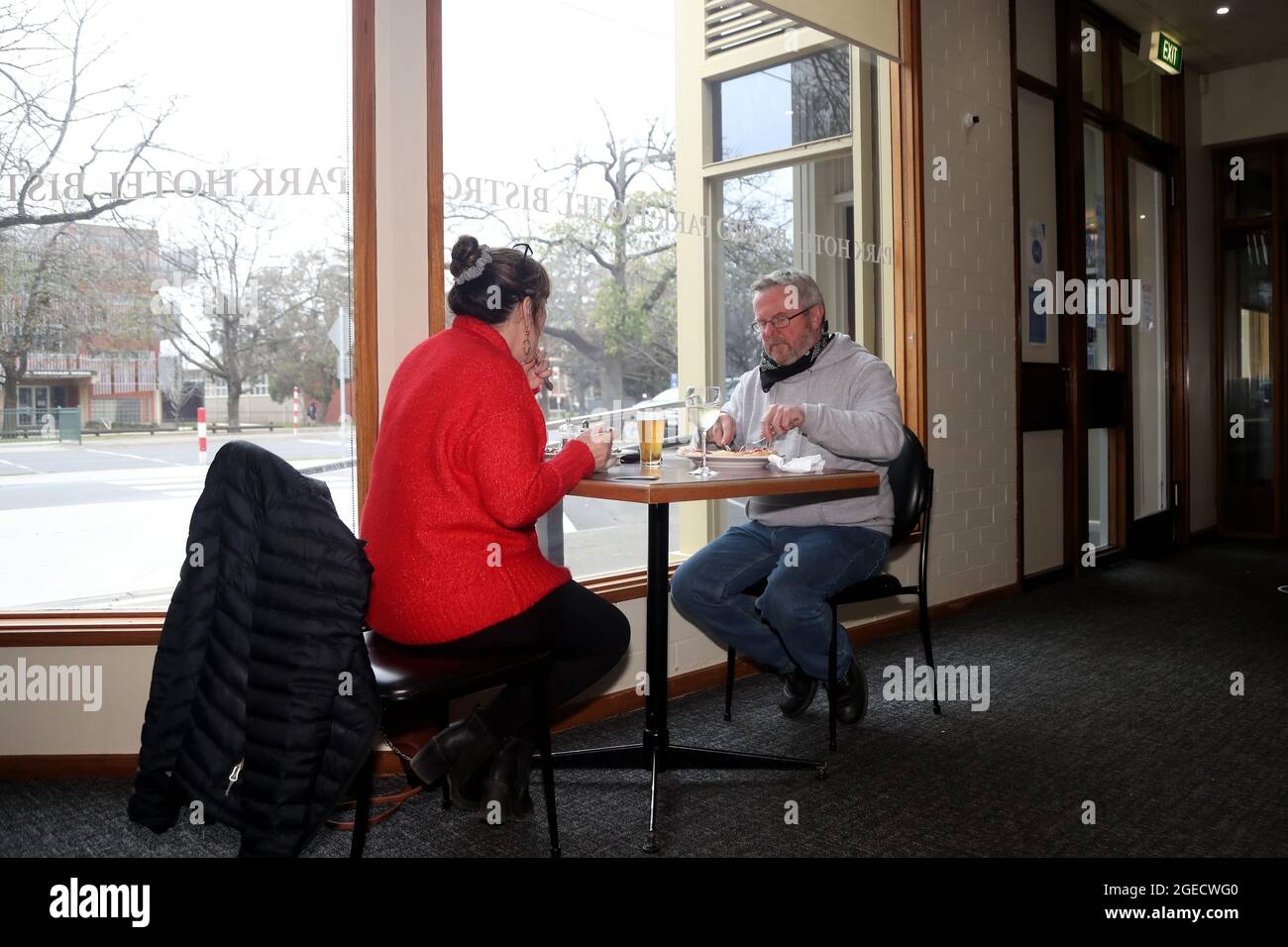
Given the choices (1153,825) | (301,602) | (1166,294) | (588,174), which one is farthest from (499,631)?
(1166,294)

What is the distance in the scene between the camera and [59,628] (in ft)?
8.74

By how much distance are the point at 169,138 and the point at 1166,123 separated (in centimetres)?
643

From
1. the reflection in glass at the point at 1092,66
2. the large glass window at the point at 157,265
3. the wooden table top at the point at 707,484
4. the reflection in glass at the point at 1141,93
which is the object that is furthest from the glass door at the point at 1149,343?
the large glass window at the point at 157,265

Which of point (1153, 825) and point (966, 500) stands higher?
point (966, 500)

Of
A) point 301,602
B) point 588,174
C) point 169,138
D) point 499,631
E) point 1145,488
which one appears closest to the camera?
point 301,602

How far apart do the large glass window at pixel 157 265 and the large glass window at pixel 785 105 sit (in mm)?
1616

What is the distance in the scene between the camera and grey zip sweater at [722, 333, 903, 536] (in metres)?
2.75

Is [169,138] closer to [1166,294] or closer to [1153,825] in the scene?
[1153,825]

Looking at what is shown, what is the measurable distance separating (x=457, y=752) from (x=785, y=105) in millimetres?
3056

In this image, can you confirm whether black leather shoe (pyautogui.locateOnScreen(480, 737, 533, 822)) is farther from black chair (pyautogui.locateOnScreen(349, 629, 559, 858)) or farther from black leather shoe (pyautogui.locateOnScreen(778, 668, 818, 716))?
black leather shoe (pyautogui.locateOnScreen(778, 668, 818, 716))

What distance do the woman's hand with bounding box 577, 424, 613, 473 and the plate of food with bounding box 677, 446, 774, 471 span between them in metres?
0.35

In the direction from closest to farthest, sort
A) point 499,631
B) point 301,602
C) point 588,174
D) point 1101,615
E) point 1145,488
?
point 301,602
point 499,631
point 588,174
point 1101,615
point 1145,488

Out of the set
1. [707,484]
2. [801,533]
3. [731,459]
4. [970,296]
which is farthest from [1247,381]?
[707,484]

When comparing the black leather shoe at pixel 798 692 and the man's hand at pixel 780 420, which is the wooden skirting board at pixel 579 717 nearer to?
the black leather shoe at pixel 798 692
